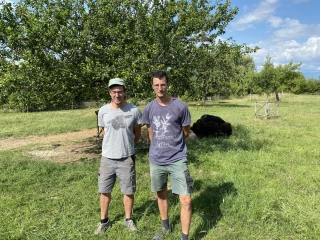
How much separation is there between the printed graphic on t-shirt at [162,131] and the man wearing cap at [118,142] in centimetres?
38

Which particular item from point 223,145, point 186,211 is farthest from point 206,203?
point 223,145

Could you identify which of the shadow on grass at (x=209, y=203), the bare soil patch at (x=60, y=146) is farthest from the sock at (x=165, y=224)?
the bare soil patch at (x=60, y=146)

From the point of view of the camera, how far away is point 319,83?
4975 centimetres

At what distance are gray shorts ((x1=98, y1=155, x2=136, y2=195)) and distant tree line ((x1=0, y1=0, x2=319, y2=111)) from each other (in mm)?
2043

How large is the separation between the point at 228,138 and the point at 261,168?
3699mm

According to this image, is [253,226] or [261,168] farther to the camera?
[261,168]

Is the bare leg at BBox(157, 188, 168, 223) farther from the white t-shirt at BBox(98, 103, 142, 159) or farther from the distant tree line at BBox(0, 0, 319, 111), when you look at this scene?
the distant tree line at BBox(0, 0, 319, 111)

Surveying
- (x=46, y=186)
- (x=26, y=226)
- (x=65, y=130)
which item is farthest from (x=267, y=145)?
(x=65, y=130)

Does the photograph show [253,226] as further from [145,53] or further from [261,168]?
[145,53]

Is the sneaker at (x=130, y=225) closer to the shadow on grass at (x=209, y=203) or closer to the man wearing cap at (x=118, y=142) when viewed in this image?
the man wearing cap at (x=118, y=142)

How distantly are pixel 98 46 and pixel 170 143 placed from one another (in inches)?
119

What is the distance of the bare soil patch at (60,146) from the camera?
7392 mm

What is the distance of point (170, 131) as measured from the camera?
3016 mm

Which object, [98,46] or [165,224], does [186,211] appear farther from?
[98,46]
